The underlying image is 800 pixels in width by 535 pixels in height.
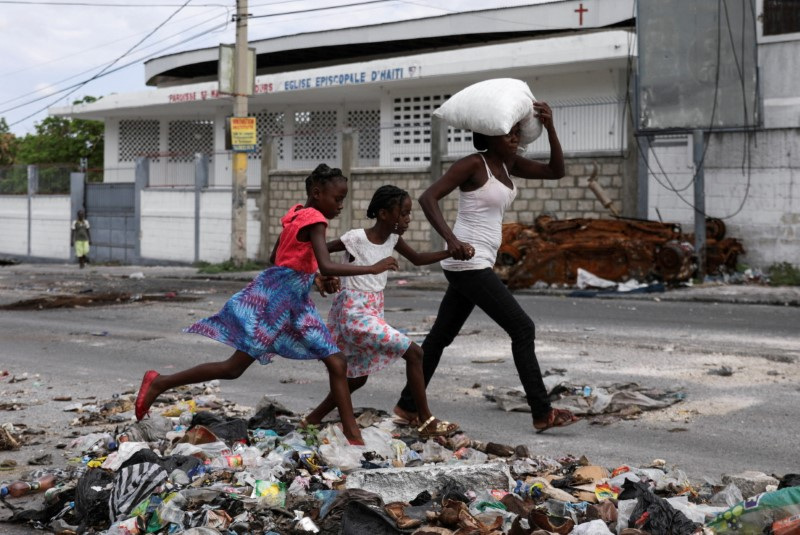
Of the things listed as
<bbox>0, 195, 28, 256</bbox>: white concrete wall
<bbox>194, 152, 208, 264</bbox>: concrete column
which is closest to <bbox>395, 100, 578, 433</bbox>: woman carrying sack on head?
<bbox>194, 152, 208, 264</bbox>: concrete column

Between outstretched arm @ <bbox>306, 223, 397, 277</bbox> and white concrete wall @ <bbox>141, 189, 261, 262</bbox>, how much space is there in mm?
21909

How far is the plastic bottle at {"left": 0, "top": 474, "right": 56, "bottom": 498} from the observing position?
5.27 meters

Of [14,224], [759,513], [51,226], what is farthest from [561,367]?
[14,224]

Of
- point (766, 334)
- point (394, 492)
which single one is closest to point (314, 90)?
point (766, 334)

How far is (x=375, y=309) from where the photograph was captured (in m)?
6.16

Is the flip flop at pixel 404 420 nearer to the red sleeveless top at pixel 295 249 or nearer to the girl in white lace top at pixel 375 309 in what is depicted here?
the girl in white lace top at pixel 375 309

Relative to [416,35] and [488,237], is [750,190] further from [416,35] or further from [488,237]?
[416,35]

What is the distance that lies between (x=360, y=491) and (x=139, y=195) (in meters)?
28.7

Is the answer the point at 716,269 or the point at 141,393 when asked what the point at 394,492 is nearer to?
the point at 141,393

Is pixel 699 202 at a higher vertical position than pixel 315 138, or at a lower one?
lower

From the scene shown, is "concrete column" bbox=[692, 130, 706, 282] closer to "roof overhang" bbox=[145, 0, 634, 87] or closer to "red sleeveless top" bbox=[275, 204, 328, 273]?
"roof overhang" bbox=[145, 0, 634, 87]

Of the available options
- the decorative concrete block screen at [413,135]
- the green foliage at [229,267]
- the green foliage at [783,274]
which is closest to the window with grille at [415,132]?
the decorative concrete block screen at [413,135]

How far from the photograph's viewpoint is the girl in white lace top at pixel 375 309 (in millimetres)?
6035

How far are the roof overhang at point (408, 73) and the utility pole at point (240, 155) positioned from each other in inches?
169
